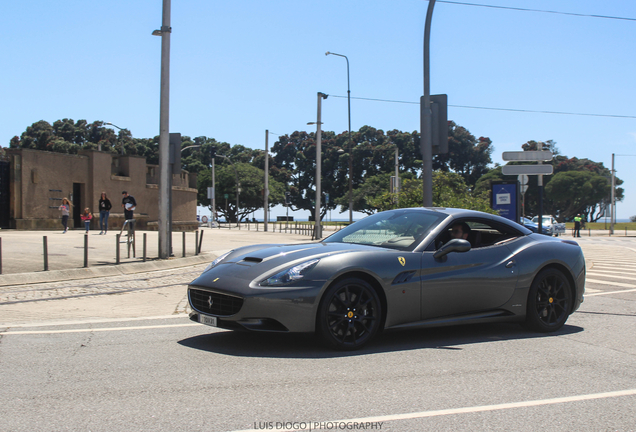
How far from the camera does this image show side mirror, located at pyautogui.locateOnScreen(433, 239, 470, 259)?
5.77 metres

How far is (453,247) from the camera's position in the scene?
579 centimetres

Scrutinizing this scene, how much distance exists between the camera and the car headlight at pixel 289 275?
518cm

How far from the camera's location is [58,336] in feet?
20.0

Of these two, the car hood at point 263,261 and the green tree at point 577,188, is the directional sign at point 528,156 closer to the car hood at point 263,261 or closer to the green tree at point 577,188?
the car hood at point 263,261

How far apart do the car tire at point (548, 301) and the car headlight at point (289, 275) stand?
271 centimetres

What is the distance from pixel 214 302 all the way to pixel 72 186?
26318 mm

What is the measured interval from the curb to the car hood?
21.3ft

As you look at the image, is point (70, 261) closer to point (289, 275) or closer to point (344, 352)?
point (289, 275)

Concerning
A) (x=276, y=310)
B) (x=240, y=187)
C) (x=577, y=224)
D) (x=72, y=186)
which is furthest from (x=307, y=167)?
(x=276, y=310)

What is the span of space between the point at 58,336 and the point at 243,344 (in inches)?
79.1

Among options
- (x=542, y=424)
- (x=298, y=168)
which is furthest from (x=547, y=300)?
(x=298, y=168)

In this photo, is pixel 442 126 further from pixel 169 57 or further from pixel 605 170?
pixel 605 170

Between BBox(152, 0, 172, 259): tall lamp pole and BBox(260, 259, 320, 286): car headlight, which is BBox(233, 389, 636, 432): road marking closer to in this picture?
BBox(260, 259, 320, 286): car headlight

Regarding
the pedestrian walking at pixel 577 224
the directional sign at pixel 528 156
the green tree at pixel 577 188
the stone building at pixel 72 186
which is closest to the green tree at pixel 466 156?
the green tree at pixel 577 188
